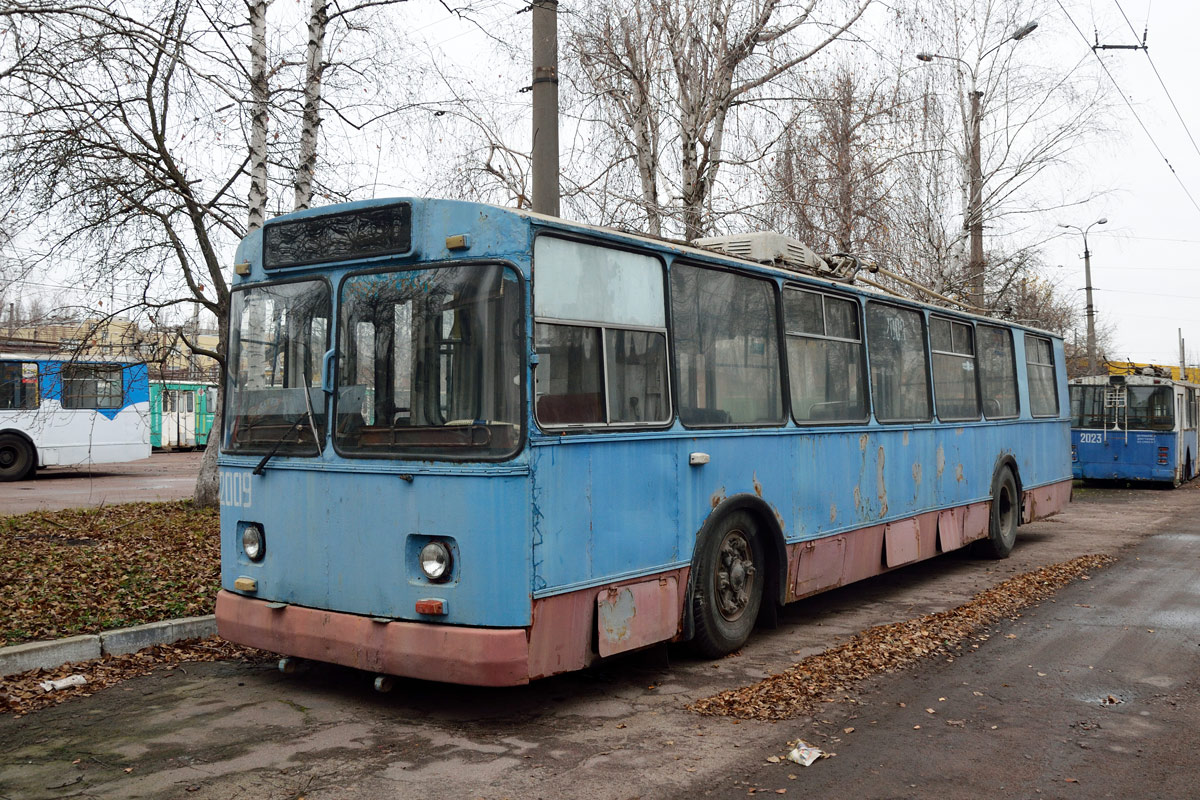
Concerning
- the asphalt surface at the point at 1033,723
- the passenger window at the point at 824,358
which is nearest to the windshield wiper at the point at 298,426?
the asphalt surface at the point at 1033,723

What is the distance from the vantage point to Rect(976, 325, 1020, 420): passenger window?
39.5 feet

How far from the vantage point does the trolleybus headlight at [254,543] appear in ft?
20.4

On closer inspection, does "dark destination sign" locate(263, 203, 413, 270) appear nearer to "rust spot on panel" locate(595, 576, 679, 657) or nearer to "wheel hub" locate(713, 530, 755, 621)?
"rust spot on panel" locate(595, 576, 679, 657)

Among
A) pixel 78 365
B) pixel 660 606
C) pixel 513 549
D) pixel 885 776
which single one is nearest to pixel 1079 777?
pixel 885 776

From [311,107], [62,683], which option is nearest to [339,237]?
[62,683]

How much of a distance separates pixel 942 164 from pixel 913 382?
14439 millimetres

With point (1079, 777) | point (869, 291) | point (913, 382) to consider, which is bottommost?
point (1079, 777)

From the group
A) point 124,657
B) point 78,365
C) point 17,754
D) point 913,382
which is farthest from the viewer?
point 78,365

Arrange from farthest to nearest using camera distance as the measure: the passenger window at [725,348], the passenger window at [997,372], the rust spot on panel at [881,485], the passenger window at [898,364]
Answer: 1. the passenger window at [997,372]
2. the passenger window at [898,364]
3. the rust spot on panel at [881,485]
4. the passenger window at [725,348]

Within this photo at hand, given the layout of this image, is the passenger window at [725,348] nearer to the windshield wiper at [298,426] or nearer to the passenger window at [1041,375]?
the windshield wiper at [298,426]

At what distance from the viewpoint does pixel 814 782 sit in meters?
4.72

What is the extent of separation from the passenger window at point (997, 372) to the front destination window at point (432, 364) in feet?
26.4

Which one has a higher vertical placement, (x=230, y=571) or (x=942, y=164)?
(x=942, y=164)

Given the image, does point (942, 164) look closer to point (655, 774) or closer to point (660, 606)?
point (660, 606)
